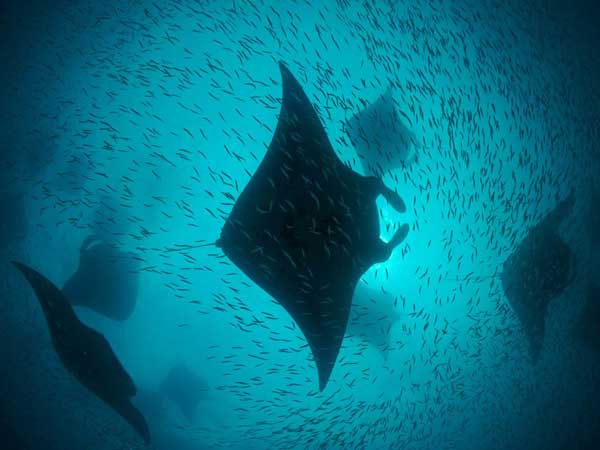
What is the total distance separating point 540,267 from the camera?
25.9 feet

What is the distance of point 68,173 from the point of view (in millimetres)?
19656

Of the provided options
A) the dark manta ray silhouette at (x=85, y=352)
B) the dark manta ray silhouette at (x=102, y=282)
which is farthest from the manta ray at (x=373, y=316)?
the dark manta ray silhouette at (x=85, y=352)

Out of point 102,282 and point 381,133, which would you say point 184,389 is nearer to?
point 102,282

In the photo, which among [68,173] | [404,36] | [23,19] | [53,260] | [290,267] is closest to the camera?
[290,267]

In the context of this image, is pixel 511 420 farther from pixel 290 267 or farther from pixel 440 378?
pixel 290 267

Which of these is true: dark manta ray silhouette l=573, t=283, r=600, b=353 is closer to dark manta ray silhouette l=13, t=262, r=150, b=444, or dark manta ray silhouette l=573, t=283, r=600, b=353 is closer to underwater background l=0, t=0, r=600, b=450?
underwater background l=0, t=0, r=600, b=450

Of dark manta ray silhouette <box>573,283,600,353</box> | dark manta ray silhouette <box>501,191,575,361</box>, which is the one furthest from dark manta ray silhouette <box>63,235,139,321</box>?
dark manta ray silhouette <box>573,283,600,353</box>

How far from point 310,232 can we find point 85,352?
4868 mm

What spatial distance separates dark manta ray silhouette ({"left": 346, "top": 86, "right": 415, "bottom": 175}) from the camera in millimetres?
11039

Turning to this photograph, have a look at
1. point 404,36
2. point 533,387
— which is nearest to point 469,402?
point 533,387

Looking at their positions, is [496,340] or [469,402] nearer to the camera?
[496,340]

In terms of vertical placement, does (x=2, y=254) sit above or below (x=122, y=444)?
above

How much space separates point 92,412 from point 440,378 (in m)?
26.0

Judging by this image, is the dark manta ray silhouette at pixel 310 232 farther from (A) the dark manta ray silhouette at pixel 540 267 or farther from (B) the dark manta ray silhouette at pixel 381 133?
(B) the dark manta ray silhouette at pixel 381 133
